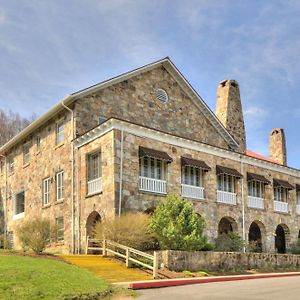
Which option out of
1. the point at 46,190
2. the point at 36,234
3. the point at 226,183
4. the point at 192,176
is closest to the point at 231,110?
the point at 226,183

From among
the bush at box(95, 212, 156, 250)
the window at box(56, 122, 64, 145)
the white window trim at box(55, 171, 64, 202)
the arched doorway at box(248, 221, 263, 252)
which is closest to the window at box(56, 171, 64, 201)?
the white window trim at box(55, 171, 64, 202)

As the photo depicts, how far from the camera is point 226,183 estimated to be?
93.2ft

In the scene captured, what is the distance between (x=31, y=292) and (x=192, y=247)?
379 inches

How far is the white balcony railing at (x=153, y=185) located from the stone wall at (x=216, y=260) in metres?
4.86

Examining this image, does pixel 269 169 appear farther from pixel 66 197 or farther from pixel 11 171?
pixel 11 171

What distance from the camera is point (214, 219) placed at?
26.6 m

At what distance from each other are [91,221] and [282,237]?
15.0 metres

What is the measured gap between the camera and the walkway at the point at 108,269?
53.0ft

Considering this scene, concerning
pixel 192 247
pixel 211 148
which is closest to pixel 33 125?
pixel 211 148

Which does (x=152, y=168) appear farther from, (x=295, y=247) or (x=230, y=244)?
(x=295, y=247)

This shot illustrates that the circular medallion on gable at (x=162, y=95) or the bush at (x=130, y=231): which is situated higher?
the circular medallion on gable at (x=162, y=95)

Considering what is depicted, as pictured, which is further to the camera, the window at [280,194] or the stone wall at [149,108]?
the window at [280,194]

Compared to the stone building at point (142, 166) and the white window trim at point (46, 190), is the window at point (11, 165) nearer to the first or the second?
the stone building at point (142, 166)

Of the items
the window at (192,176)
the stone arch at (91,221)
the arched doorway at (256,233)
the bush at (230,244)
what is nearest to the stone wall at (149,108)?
the window at (192,176)
